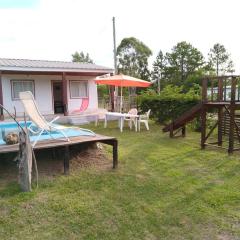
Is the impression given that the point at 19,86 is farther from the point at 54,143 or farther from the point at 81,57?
the point at 81,57

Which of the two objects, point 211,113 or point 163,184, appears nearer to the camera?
point 163,184

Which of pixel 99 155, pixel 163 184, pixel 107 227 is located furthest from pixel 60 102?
pixel 107 227

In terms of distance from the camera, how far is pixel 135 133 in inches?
428

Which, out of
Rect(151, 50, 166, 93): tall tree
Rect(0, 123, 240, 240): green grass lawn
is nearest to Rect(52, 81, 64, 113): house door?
Rect(0, 123, 240, 240): green grass lawn

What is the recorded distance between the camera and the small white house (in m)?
14.7

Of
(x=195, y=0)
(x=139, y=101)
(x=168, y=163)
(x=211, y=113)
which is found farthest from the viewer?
(x=139, y=101)

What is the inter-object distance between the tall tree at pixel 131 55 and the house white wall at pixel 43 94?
91.4 ft

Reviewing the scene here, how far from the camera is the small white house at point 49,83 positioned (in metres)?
14.7

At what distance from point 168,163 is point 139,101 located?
312 inches

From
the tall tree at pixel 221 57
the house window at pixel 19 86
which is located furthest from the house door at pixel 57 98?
the tall tree at pixel 221 57

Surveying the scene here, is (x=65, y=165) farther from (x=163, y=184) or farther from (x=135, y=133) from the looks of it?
(x=135, y=133)

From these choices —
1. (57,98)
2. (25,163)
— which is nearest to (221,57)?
(57,98)

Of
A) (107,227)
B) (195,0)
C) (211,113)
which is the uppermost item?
(195,0)

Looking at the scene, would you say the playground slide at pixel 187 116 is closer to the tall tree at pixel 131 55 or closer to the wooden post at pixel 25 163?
the wooden post at pixel 25 163
